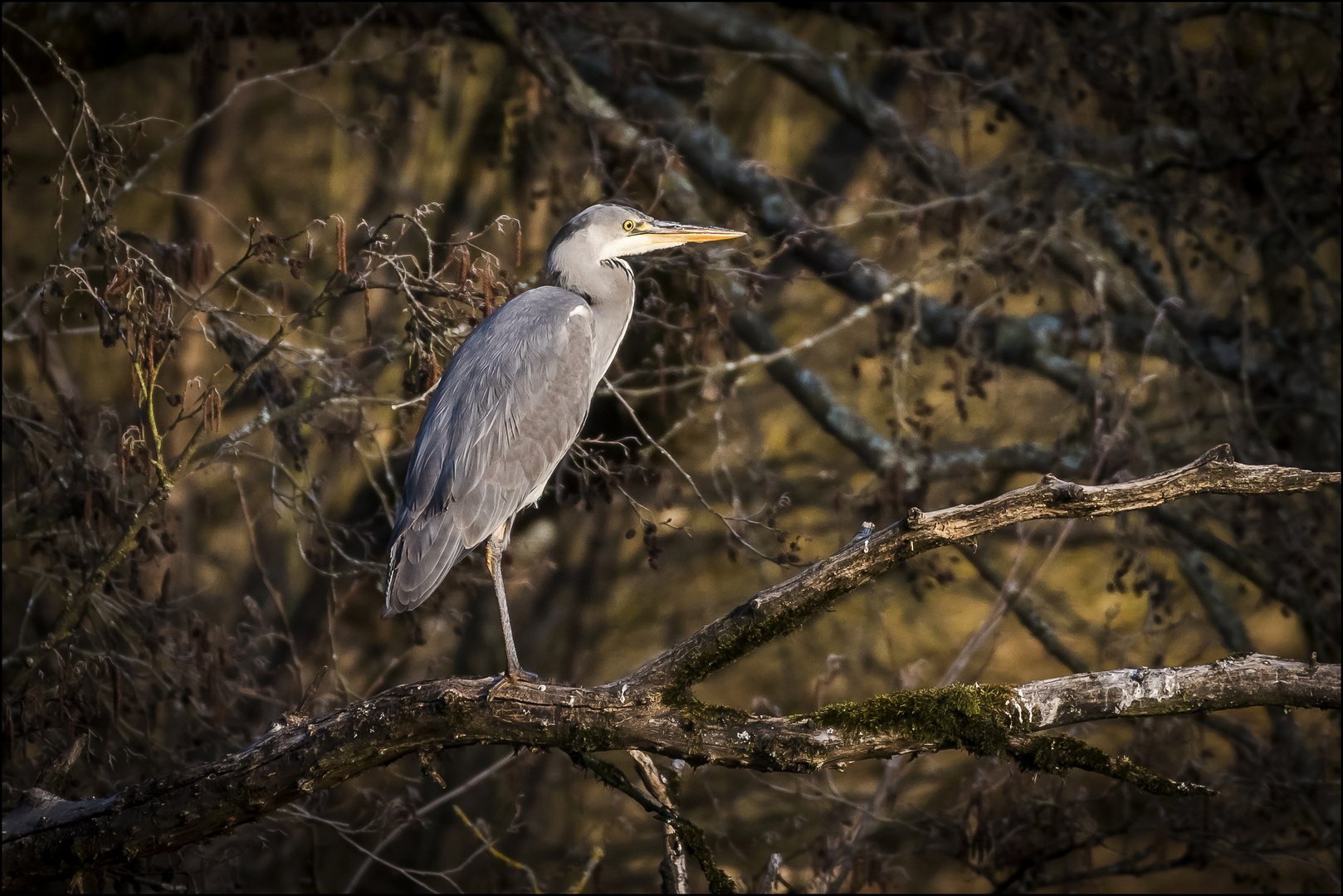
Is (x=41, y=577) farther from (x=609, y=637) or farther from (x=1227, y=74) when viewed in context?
(x=1227, y=74)

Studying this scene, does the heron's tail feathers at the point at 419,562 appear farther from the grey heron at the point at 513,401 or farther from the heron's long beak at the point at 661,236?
the heron's long beak at the point at 661,236

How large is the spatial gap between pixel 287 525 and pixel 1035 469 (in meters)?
5.02

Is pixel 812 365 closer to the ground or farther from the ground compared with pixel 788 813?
farther from the ground

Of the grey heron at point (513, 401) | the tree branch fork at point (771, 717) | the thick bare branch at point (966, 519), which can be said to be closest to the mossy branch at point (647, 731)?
the tree branch fork at point (771, 717)

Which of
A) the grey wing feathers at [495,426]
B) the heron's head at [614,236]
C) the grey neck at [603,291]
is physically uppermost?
the heron's head at [614,236]

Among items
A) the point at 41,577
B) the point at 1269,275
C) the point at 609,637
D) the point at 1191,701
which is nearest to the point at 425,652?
the point at 609,637

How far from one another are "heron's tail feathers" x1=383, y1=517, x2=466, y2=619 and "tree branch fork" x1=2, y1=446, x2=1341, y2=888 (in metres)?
0.39

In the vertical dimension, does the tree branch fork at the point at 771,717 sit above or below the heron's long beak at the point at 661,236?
below

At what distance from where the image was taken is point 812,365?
841 centimetres

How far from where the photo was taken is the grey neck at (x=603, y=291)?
3.62 m

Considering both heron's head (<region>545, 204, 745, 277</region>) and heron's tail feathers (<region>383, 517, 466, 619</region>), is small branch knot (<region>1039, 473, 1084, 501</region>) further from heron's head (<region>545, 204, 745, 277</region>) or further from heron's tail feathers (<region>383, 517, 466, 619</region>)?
heron's head (<region>545, 204, 745, 277</region>)

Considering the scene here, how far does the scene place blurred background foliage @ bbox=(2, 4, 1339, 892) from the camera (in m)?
3.66

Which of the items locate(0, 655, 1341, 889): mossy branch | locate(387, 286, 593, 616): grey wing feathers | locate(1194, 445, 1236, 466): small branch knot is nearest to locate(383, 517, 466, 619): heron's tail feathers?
locate(387, 286, 593, 616): grey wing feathers

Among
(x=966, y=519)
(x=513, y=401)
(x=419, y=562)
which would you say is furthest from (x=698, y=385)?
(x=966, y=519)
